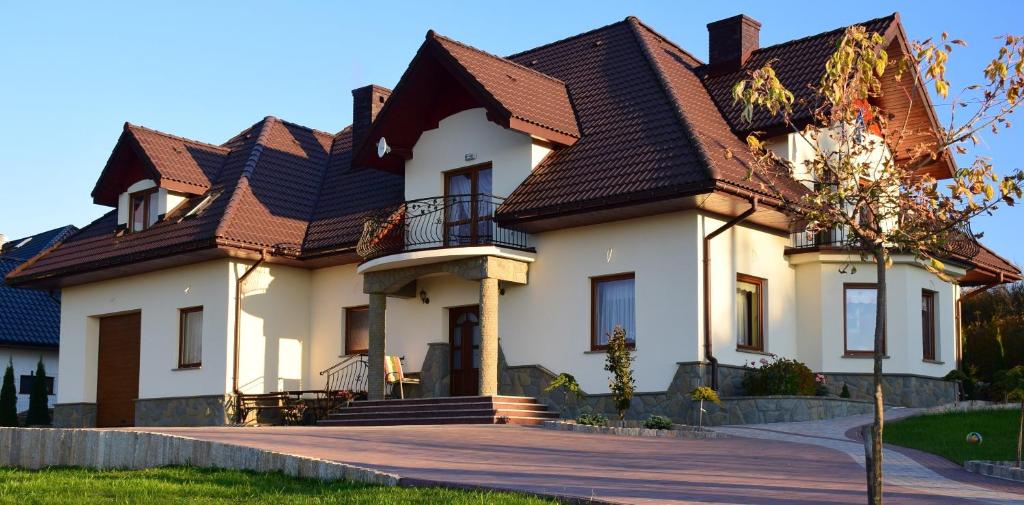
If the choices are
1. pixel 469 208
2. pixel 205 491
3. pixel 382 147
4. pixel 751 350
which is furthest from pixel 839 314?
pixel 205 491

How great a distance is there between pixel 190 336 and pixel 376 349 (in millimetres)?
5011

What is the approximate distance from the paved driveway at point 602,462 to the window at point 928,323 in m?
8.00

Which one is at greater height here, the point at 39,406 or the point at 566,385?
the point at 566,385

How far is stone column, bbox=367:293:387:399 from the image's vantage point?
23.6 meters

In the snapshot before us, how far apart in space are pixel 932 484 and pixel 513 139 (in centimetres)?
1262

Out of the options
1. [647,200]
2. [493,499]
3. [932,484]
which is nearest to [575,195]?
[647,200]

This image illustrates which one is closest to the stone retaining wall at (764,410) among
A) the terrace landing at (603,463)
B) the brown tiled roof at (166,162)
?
the terrace landing at (603,463)

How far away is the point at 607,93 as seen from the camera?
2425 centimetres

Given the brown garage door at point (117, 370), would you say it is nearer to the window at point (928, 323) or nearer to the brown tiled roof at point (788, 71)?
the brown tiled roof at point (788, 71)

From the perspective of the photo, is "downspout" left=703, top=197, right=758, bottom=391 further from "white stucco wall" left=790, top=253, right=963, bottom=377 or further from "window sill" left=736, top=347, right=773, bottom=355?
"white stucco wall" left=790, top=253, right=963, bottom=377

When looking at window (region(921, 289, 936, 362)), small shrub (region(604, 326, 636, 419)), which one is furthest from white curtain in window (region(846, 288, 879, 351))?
small shrub (region(604, 326, 636, 419))

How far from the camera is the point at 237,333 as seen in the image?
25.4 meters

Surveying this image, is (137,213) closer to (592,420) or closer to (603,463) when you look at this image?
(592,420)

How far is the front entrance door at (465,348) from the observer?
78.0ft
